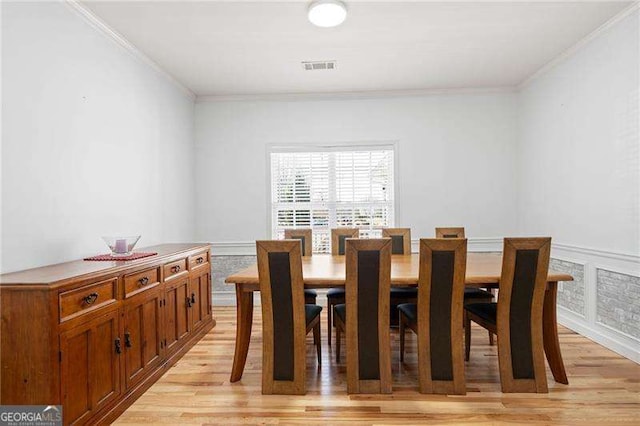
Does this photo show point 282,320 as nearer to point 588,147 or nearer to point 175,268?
point 175,268

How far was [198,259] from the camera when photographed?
3.61 meters

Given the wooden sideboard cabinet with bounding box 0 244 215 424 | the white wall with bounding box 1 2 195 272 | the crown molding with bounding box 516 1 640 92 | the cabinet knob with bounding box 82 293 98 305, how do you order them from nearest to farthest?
1. the wooden sideboard cabinet with bounding box 0 244 215 424
2. the cabinet knob with bounding box 82 293 98 305
3. the white wall with bounding box 1 2 195 272
4. the crown molding with bounding box 516 1 640 92

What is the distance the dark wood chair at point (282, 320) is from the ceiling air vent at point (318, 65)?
2285 mm

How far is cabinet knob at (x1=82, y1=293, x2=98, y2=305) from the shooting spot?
200 cm

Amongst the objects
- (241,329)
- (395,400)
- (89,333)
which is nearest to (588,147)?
(395,400)

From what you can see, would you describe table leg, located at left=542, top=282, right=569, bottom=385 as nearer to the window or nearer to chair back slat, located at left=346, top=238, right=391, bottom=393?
chair back slat, located at left=346, top=238, right=391, bottom=393

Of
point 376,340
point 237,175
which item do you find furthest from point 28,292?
point 237,175

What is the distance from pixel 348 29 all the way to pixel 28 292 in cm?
287

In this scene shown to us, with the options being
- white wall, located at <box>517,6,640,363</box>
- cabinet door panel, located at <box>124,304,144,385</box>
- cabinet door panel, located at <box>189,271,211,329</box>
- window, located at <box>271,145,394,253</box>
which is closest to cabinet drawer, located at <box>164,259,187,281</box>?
cabinet door panel, located at <box>189,271,211,329</box>

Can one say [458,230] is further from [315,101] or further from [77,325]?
[77,325]

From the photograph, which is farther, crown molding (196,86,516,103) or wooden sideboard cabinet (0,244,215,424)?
crown molding (196,86,516,103)

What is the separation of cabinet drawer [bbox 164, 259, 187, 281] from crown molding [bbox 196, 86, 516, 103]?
2.52 metres

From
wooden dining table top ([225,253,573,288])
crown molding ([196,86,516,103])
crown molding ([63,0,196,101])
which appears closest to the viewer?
wooden dining table top ([225,253,573,288])

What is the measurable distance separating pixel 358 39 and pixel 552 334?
9.14 ft
